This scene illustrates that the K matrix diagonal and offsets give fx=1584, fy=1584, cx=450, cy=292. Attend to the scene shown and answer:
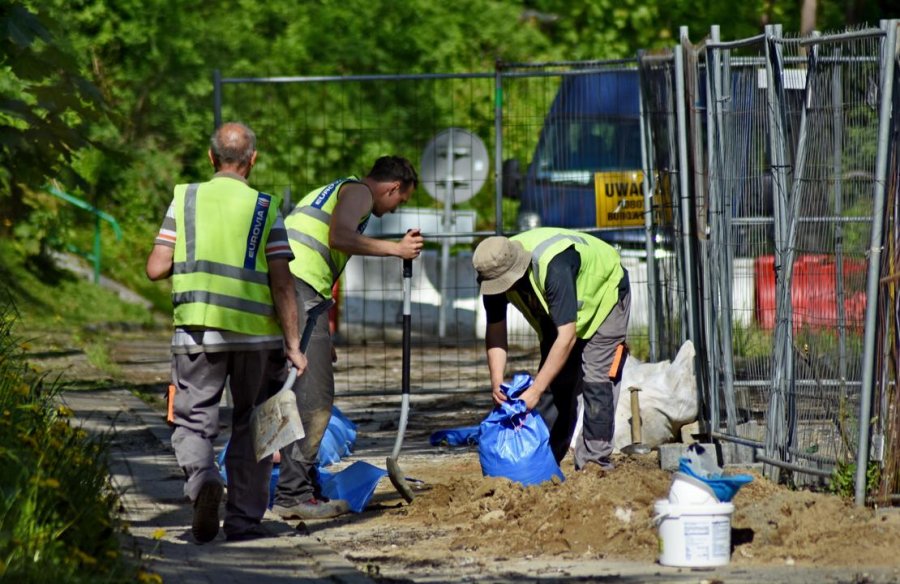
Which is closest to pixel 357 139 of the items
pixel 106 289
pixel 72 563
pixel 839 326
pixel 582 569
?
pixel 106 289

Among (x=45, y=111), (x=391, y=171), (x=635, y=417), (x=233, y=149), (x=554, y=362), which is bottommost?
(x=635, y=417)

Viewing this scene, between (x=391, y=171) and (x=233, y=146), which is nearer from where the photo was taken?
(x=233, y=146)

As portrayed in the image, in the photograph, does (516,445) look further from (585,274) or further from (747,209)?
(747,209)

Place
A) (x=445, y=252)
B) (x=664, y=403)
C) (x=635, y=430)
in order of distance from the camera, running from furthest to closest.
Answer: (x=445, y=252)
(x=664, y=403)
(x=635, y=430)

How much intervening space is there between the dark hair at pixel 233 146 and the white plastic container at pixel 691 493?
2392 millimetres

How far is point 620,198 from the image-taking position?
1195 cm

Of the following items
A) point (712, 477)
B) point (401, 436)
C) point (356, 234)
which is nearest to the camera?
point (712, 477)

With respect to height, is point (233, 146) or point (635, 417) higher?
point (233, 146)

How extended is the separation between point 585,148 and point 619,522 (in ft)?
20.2

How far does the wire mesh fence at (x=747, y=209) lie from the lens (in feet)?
23.8

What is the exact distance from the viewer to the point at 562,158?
12.8 meters

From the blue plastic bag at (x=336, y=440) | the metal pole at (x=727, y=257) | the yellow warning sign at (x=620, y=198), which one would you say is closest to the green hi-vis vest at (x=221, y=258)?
the blue plastic bag at (x=336, y=440)

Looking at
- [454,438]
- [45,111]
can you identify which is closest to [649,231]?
[454,438]

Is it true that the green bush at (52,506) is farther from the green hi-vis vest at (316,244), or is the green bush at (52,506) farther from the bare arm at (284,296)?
the green hi-vis vest at (316,244)
